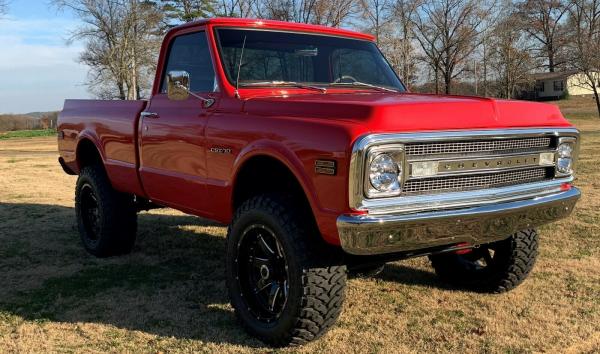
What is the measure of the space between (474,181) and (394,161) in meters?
0.61

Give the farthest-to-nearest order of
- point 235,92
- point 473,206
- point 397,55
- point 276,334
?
point 397,55 → point 235,92 → point 276,334 → point 473,206

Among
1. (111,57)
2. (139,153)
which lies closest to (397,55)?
(111,57)

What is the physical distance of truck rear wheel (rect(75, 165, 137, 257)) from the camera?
18.5ft

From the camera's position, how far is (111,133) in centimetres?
540

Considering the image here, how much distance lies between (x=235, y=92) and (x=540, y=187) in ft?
6.87

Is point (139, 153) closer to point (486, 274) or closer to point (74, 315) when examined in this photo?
point (74, 315)

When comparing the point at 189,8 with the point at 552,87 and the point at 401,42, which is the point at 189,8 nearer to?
the point at 401,42

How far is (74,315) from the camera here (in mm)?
4203

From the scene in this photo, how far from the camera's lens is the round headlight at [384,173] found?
299 cm

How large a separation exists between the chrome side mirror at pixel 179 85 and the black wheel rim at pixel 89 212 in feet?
7.29

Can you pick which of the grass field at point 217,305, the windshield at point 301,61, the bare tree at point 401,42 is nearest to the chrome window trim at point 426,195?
the grass field at point 217,305

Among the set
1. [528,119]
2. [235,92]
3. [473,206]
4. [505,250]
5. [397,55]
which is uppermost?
[397,55]

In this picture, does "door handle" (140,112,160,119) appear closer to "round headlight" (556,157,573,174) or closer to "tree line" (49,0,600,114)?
"round headlight" (556,157,573,174)

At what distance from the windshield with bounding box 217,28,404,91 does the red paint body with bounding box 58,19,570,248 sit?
8cm
